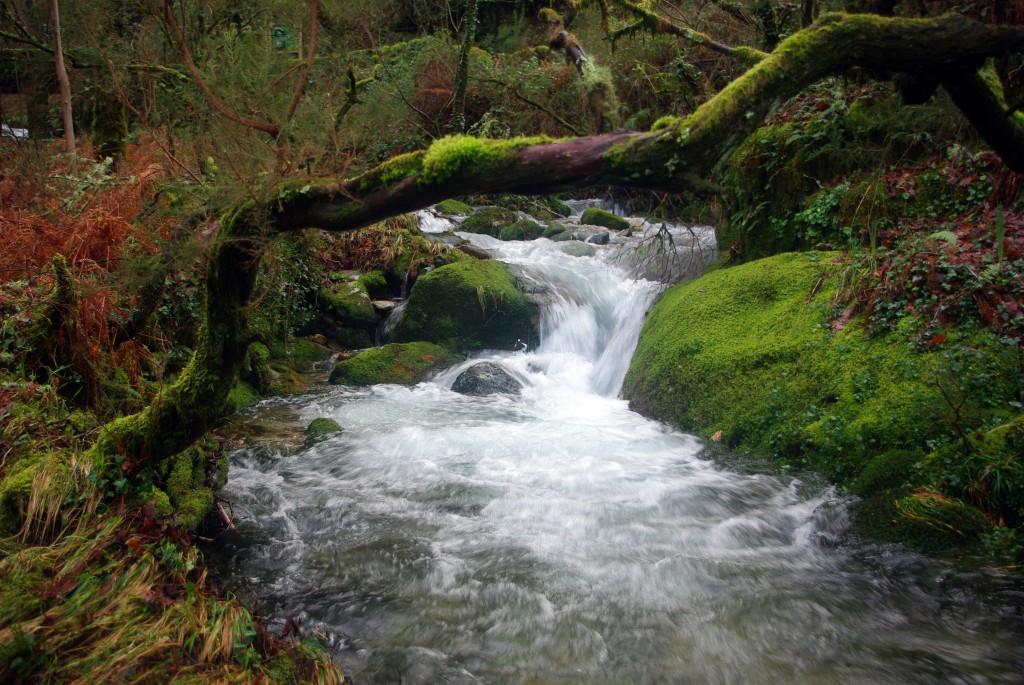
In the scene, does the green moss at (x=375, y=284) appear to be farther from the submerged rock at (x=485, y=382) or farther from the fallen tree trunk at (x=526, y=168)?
the fallen tree trunk at (x=526, y=168)

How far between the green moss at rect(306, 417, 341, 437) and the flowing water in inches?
9.1

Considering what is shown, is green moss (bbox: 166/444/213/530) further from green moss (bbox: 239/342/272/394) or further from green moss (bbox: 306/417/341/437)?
green moss (bbox: 239/342/272/394)

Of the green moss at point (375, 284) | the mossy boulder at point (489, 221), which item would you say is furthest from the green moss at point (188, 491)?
the mossy boulder at point (489, 221)

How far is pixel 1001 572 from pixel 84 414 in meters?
6.41

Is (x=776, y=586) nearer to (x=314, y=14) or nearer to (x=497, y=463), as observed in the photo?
(x=497, y=463)

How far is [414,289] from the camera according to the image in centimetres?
1148

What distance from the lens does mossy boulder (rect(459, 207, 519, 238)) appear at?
16438mm

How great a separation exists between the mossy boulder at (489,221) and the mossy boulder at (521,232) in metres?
0.28

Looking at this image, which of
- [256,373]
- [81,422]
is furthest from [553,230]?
[81,422]

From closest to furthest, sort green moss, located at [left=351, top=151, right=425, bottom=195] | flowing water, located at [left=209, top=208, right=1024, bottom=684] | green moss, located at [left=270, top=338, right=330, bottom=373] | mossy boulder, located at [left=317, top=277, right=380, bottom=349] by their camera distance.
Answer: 1. green moss, located at [left=351, top=151, right=425, bottom=195]
2. flowing water, located at [left=209, top=208, right=1024, bottom=684]
3. green moss, located at [left=270, top=338, right=330, bottom=373]
4. mossy boulder, located at [left=317, top=277, right=380, bottom=349]

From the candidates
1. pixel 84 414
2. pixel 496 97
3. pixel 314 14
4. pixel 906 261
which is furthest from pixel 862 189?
pixel 496 97

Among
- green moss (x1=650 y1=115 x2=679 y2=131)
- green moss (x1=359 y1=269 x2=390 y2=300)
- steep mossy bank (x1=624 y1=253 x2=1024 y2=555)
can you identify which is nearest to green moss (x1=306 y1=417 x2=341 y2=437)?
steep mossy bank (x1=624 y1=253 x2=1024 y2=555)

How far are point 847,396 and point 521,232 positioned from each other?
36.6ft

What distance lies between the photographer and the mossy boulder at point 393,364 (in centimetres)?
997
